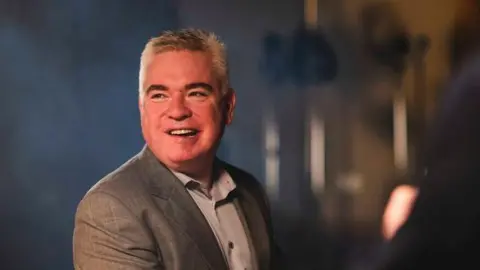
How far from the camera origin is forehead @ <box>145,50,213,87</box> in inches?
43.2

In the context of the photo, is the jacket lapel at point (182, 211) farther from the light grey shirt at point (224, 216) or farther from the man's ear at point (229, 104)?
the man's ear at point (229, 104)

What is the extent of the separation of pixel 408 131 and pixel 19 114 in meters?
0.78

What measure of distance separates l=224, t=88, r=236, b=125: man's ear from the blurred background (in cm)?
2

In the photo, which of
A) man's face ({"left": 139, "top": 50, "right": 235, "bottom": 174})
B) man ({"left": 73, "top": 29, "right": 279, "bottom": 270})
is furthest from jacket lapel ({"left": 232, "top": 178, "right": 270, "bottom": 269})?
man's face ({"left": 139, "top": 50, "right": 235, "bottom": 174})

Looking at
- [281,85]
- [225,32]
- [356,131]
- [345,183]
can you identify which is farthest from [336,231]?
[225,32]

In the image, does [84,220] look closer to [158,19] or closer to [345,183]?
[158,19]

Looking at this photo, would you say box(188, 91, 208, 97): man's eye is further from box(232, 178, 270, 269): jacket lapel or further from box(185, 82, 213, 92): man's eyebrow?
box(232, 178, 270, 269): jacket lapel

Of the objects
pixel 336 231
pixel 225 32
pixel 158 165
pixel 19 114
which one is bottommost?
pixel 336 231

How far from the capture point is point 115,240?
1021 millimetres

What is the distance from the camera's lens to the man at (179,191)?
40.8 inches

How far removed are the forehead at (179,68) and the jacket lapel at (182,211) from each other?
0.15m

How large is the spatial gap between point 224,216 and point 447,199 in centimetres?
45

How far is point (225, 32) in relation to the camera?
1194 mm

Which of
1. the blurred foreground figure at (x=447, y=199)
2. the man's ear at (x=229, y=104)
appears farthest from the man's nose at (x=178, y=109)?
the blurred foreground figure at (x=447, y=199)
